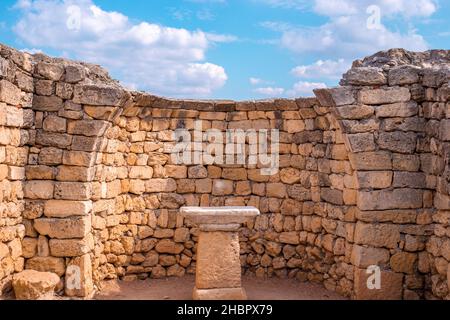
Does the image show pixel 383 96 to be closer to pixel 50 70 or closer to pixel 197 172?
pixel 197 172

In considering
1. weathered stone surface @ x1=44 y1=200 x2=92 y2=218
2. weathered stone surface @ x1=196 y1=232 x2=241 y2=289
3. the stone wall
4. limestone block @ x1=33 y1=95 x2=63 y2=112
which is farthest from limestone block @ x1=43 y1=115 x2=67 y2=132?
weathered stone surface @ x1=196 y1=232 x2=241 y2=289

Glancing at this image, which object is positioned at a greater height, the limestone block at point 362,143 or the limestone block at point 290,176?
the limestone block at point 362,143

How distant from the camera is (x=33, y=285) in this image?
19.7ft

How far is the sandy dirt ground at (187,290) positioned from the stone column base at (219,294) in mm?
687

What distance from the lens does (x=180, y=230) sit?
8094 mm

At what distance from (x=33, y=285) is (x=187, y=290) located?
232cm

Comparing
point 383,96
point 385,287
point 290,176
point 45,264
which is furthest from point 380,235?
point 45,264

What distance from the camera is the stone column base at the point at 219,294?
20.7ft

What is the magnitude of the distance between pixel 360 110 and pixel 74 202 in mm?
3993

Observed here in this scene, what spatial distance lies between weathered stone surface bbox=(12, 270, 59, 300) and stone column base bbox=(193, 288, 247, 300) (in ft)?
6.05

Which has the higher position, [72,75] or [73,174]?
[72,75]

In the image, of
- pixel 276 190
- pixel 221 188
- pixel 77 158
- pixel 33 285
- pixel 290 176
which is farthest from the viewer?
pixel 221 188

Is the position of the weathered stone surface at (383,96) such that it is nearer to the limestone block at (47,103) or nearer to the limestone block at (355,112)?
the limestone block at (355,112)

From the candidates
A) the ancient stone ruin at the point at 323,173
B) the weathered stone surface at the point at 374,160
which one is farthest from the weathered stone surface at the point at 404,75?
the weathered stone surface at the point at 374,160
